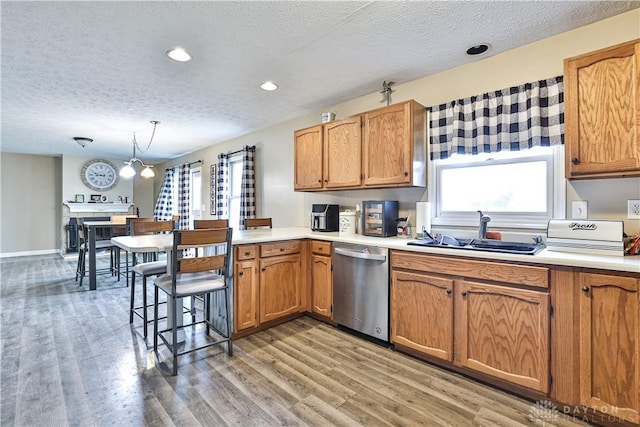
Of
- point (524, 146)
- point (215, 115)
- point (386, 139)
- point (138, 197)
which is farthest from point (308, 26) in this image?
point (138, 197)

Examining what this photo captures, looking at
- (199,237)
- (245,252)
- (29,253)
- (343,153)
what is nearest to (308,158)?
(343,153)

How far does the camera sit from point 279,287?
2.86 meters

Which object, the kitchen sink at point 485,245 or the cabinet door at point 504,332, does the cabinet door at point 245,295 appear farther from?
the cabinet door at point 504,332

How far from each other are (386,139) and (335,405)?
207 centimetres

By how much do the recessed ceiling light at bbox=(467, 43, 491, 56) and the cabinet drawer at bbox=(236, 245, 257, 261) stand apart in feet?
7.68

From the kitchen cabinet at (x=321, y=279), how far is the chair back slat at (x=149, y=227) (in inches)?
58.4

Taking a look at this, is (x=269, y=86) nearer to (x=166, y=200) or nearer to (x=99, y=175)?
(x=166, y=200)

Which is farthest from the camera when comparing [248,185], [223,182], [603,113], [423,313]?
[223,182]

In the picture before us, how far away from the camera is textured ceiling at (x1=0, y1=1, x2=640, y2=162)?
1.87m

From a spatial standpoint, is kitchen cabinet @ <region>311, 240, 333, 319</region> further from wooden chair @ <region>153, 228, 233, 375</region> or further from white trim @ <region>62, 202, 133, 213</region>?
white trim @ <region>62, 202, 133, 213</region>

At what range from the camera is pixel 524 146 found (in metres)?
2.22

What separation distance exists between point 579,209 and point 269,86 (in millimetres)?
2746

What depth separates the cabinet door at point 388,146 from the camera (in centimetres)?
259

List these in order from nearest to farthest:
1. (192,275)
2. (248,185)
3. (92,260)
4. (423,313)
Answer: (423,313) < (192,275) < (92,260) < (248,185)
